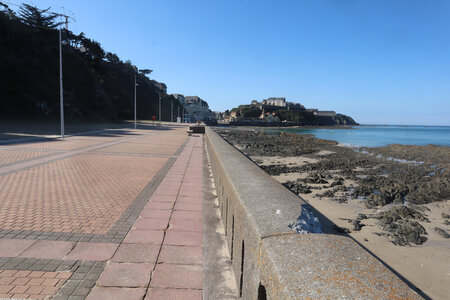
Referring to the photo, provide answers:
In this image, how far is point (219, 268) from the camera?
2.82 m

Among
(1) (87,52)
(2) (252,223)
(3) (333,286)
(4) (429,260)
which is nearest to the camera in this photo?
(3) (333,286)

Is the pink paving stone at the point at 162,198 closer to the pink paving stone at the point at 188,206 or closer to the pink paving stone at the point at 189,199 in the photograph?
the pink paving stone at the point at 189,199

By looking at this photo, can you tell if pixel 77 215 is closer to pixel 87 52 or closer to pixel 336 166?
pixel 336 166

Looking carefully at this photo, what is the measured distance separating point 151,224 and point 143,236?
0.41 m

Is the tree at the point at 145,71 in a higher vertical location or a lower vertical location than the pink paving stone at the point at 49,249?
higher

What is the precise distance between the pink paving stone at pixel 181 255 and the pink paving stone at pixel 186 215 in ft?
3.08

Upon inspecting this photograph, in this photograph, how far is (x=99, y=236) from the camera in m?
3.41

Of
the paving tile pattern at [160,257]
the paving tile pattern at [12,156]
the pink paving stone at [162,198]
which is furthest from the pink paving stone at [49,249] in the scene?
the paving tile pattern at [12,156]

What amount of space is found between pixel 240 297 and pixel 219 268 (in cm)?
55

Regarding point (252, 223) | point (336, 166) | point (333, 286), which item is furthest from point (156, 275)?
point (336, 166)

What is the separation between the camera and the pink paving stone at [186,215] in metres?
4.19

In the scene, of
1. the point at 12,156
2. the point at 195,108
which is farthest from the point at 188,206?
the point at 195,108

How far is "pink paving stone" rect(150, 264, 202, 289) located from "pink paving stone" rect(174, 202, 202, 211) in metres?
1.80

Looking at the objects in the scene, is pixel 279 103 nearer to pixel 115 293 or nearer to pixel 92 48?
pixel 92 48
